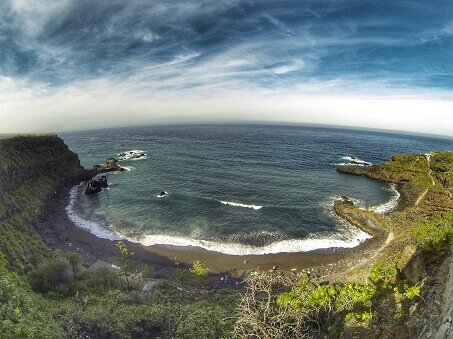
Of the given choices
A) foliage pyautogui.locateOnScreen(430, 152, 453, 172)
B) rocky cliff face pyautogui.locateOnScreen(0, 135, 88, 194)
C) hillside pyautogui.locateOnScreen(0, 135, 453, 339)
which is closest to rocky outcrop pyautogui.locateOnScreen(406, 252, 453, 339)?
hillside pyautogui.locateOnScreen(0, 135, 453, 339)

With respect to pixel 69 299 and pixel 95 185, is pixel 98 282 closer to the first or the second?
pixel 69 299

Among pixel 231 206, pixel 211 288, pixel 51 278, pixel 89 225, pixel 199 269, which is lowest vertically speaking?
pixel 211 288

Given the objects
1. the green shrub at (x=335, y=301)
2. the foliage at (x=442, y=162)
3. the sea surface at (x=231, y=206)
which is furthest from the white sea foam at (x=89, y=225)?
the foliage at (x=442, y=162)

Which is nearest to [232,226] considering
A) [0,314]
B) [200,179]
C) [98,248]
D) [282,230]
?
[282,230]

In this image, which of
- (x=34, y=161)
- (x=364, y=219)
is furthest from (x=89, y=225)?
(x=364, y=219)

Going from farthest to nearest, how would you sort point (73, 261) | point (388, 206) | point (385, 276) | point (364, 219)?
point (388, 206) < point (364, 219) < point (73, 261) < point (385, 276)

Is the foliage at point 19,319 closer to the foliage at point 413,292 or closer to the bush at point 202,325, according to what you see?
the bush at point 202,325

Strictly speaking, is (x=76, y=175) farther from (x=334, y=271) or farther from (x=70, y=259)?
(x=334, y=271)

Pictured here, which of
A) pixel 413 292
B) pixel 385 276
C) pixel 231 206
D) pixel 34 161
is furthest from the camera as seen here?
pixel 34 161
